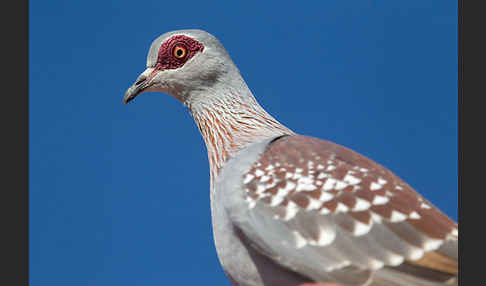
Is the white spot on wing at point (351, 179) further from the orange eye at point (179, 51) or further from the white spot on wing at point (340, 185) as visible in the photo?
the orange eye at point (179, 51)

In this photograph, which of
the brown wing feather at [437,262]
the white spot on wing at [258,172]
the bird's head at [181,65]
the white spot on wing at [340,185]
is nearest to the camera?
the brown wing feather at [437,262]

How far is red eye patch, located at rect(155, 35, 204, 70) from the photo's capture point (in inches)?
123

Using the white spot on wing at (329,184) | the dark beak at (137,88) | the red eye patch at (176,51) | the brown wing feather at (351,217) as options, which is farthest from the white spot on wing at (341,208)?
the dark beak at (137,88)

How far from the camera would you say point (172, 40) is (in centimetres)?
311

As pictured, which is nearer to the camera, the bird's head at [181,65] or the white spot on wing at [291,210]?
the white spot on wing at [291,210]

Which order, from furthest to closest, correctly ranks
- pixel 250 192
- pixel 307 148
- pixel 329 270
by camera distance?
pixel 307 148 < pixel 250 192 < pixel 329 270

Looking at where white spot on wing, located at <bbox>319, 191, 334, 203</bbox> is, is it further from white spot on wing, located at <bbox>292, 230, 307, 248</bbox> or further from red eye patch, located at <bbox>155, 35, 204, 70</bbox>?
red eye patch, located at <bbox>155, 35, 204, 70</bbox>

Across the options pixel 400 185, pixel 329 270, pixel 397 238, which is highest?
pixel 400 185

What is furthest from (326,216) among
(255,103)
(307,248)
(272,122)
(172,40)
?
(172,40)

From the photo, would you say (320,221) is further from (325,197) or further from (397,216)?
(397,216)

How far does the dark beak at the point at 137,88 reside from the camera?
317 cm

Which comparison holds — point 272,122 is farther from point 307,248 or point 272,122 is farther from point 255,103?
point 307,248

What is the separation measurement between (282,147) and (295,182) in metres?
0.32

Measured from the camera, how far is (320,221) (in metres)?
2.12
